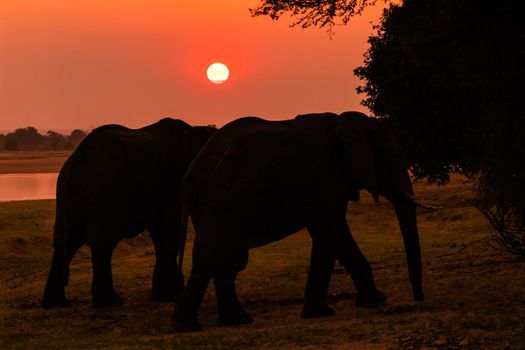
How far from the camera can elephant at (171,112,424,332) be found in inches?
359

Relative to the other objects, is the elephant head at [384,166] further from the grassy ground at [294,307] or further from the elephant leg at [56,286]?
the elephant leg at [56,286]

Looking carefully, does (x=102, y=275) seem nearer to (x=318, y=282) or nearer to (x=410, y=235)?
(x=318, y=282)

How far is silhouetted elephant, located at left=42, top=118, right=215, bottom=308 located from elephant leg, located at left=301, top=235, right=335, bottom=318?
2213 millimetres

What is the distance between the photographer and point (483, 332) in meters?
7.65

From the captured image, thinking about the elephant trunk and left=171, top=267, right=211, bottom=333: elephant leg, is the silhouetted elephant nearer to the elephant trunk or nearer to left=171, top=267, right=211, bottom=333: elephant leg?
left=171, top=267, right=211, bottom=333: elephant leg

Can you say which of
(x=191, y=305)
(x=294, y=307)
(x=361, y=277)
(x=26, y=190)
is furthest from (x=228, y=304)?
(x=26, y=190)

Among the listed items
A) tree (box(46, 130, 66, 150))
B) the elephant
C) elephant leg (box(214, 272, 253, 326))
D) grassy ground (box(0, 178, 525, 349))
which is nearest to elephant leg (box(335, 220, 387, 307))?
the elephant

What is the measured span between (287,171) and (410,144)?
1778cm

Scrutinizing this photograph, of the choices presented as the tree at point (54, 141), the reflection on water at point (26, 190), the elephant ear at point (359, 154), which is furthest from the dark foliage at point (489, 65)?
the tree at point (54, 141)

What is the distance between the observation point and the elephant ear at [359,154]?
9609 millimetres

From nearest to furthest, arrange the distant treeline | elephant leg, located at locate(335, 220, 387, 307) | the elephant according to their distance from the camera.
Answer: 1. the elephant
2. elephant leg, located at locate(335, 220, 387, 307)
3. the distant treeline

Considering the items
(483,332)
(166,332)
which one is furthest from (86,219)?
(483,332)

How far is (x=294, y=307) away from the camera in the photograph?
10.9 metres

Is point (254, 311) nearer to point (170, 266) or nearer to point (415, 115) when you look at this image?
point (170, 266)
